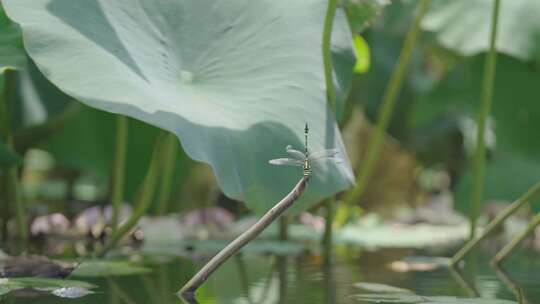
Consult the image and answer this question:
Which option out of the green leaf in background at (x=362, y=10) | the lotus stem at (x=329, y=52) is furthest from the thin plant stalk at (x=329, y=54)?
the green leaf in background at (x=362, y=10)

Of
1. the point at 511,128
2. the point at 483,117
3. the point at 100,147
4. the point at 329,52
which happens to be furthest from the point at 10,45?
the point at 511,128

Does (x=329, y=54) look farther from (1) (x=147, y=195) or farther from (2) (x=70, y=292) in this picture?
(2) (x=70, y=292)

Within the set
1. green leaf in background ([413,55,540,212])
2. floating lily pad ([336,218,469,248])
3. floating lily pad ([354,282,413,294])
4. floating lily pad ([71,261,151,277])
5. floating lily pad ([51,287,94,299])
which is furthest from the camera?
green leaf in background ([413,55,540,212])

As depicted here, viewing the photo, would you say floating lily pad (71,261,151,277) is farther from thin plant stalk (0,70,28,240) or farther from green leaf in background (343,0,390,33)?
green leaf in background (343,0,390,33)

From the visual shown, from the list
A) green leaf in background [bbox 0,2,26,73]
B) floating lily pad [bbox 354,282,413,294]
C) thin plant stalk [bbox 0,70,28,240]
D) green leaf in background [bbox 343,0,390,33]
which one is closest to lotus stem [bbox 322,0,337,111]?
green leaf in background [bbox 343,0,390,33]

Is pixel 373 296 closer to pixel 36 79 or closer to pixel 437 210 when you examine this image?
pixel 36 79

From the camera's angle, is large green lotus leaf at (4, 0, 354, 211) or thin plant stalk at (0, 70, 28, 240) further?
thin plant stalk at (0, 70, 28, 240)
